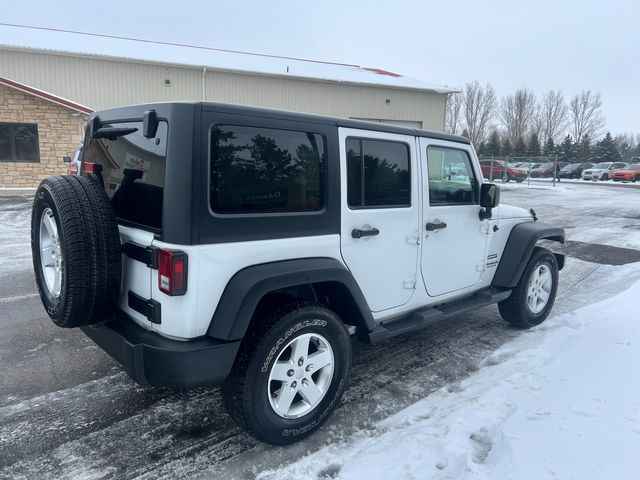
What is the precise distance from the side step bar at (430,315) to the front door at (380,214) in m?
0.16

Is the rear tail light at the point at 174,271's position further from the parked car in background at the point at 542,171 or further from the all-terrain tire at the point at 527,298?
the parked car in background at the point at 542,171

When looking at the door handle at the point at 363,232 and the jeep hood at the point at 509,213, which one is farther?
the jeep hood at the point at 509,213

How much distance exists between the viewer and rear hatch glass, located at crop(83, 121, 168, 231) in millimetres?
2568

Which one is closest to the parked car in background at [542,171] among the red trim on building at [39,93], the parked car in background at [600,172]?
the parked car in background at [600,172]

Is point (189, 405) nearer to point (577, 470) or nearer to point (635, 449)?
point (577, 470)

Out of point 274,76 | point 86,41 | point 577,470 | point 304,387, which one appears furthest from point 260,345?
point 86,41

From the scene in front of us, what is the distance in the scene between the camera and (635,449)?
276cm

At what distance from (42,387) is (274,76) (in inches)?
801

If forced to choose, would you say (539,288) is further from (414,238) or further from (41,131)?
(41,131)

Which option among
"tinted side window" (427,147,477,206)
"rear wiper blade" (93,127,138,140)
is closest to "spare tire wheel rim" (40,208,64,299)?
"rear wiper blade" (93,127,138,140)

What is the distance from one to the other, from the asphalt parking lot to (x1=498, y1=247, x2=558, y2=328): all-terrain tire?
165 mm

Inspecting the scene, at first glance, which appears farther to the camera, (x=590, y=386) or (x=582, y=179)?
(x=582, y=179)

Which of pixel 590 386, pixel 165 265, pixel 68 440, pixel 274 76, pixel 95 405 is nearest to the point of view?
pixel 165 265

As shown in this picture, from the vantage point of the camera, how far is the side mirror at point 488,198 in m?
4.15
